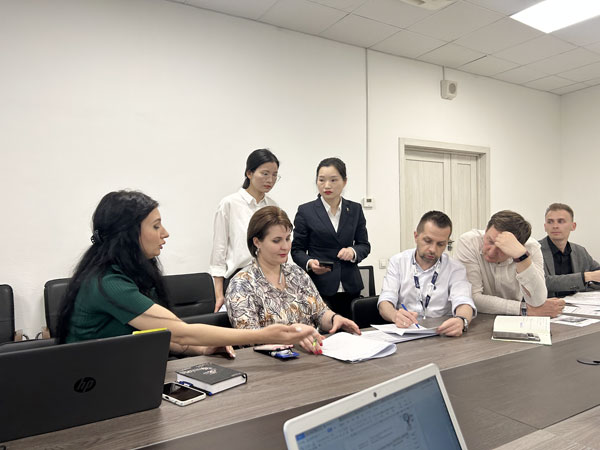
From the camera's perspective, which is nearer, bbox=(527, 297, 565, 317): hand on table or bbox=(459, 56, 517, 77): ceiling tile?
bbox=(527, 297, 565, 317): hand on table

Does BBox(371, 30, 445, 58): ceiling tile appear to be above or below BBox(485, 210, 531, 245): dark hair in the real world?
above

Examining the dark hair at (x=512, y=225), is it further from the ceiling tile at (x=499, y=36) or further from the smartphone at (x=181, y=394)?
the ceiling tile at (x=499, y=36)

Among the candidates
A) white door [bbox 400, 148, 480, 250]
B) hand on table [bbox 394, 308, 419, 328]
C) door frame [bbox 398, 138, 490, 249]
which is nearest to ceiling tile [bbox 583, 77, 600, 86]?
door frame [bbox 398, 138, 490, 249]

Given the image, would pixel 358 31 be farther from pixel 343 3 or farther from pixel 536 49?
pixel 536 49

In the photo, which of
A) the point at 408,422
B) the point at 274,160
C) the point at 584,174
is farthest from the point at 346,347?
the point at 584,174

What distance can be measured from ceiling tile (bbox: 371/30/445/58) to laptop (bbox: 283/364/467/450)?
396 centimetres

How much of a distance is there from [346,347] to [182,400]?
703mm

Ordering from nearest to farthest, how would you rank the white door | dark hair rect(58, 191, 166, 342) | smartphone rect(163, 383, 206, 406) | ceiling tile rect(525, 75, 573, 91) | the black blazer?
smartphone rect(163, 383, 206, 406) < dark hair rect(58, 191, 166, 342) < the black blazer < the white door < ceiling tile rect(525, 75, 573, 91)

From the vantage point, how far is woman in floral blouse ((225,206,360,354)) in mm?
1902

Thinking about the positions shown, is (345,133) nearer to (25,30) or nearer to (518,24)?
(518,24)

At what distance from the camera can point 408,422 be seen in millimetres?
705

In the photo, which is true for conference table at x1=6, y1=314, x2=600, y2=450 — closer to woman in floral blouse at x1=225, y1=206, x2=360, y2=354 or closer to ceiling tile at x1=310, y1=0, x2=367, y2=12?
woman in floral blouse at x1=225, y1=206, x2=360, y2=354

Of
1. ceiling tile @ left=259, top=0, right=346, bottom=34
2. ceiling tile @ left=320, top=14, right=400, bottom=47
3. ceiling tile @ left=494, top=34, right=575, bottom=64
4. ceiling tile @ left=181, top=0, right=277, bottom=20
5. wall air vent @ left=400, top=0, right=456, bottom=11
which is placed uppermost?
ceiling tile @ left=494, top=34, right=575, bottom=64

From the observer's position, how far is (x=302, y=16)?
371cm
